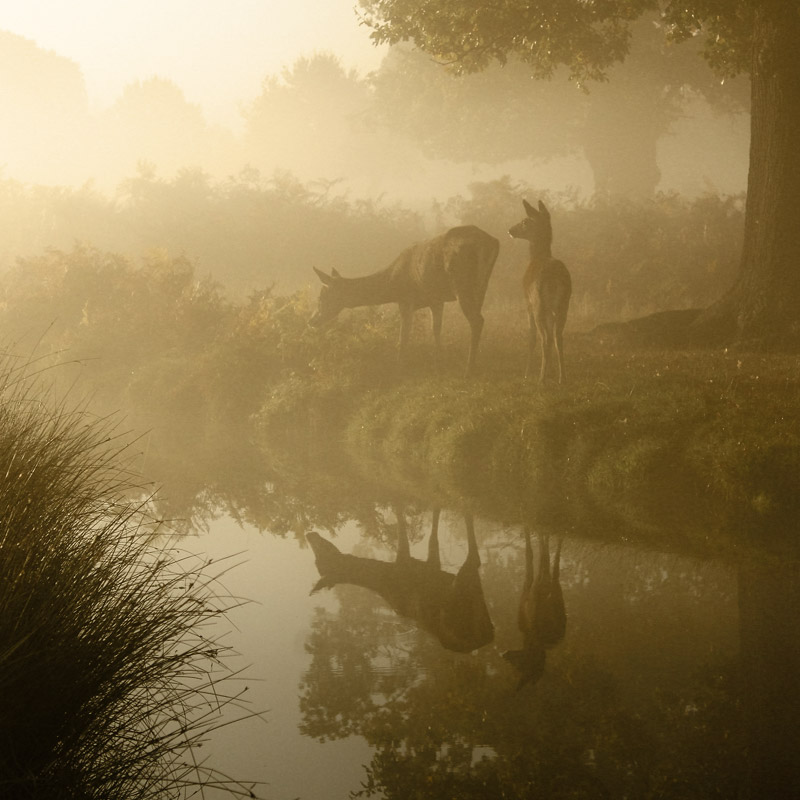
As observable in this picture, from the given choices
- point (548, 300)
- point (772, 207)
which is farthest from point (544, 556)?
point (772, 207)

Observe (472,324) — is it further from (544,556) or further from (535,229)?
(544,556)

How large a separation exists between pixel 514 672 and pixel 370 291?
11950 millimetres

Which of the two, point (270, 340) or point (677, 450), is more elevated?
point (270, 340)

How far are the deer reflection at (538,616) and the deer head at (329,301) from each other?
9.37 metres

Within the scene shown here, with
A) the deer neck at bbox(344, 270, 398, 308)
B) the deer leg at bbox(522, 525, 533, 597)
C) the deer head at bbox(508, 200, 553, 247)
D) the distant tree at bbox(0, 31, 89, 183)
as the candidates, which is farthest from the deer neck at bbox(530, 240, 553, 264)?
the distant tree at bbox(0, 31, 89, 183)

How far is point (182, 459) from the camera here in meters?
15.0

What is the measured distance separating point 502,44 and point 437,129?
79.5 ft

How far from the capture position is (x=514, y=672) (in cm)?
647

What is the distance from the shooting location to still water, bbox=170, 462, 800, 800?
519 cm

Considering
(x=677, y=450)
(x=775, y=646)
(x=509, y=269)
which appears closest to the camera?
(x=775, y=646)

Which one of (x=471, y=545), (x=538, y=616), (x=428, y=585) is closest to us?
(x=538, y=616)

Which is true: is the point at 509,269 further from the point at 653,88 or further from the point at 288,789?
the point at 288,789

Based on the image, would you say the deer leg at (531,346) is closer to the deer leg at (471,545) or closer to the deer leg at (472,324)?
the deer leg at (472,324)

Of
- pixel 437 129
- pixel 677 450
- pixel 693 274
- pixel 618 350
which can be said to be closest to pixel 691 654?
pixel 677 450
